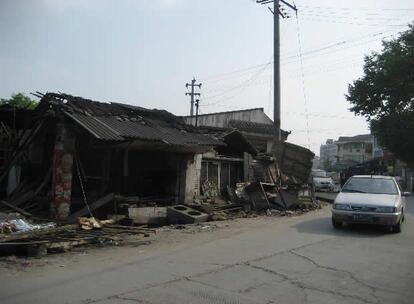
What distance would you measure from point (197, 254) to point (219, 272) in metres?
1.81

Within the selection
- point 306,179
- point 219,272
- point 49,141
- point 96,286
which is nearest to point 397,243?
point 219,272

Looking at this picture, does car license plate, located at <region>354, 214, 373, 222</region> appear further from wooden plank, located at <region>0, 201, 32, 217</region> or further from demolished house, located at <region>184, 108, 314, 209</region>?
wooden plank, located at <region>0, 201, 32, 217</region>

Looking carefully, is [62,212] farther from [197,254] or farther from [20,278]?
[20,278]

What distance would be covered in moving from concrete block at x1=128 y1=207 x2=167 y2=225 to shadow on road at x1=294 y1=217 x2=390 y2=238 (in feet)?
14.1

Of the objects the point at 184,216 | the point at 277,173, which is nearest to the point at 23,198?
the point at 184,216

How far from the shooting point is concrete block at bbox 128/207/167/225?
1546 cm

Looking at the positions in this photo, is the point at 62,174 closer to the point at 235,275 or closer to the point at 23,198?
the point at 23,198

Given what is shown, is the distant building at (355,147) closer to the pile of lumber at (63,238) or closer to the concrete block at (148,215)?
the concrete block at (148,215)

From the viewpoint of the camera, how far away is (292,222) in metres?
16.3

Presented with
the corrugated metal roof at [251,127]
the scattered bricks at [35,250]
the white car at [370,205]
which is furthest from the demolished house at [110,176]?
the corrugated metal roof at [251,127]

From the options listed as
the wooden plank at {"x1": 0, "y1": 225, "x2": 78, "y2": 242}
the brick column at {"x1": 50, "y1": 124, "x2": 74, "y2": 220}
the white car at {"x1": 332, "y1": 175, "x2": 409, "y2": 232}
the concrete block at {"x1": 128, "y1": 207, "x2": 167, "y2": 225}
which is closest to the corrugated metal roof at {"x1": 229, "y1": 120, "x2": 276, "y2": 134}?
the concrete block at {"x1": 128, "y1": 207, "x2": 167, "y2": 225}

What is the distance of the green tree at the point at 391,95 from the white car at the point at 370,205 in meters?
30.7

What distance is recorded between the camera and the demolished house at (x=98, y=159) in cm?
1503

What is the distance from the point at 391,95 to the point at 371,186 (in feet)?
110
